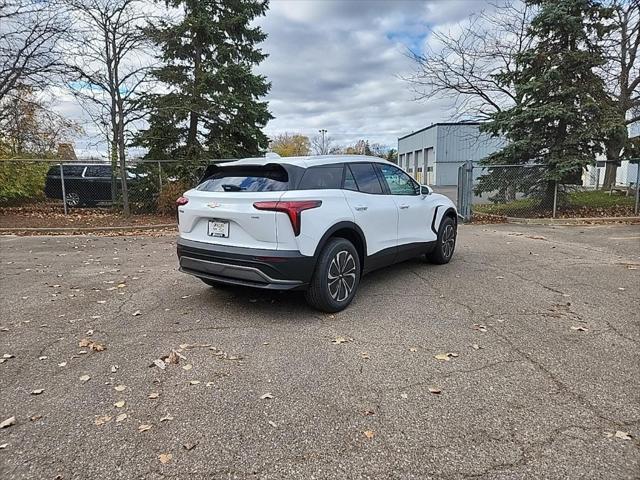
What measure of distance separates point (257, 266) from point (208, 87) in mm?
11884

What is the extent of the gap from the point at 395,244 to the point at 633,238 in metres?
7.06

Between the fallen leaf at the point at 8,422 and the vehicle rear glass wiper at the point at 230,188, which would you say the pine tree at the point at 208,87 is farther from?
Answer: the fallen leaf at the point at 8,422

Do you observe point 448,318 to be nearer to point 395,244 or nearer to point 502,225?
point 395,244

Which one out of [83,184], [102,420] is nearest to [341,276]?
[102,420]

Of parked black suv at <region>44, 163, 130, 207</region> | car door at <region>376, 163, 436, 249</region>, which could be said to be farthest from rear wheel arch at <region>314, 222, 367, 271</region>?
parked black suv at <region>44, 163, 130, 207</region>

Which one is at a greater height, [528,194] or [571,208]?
[528,194]

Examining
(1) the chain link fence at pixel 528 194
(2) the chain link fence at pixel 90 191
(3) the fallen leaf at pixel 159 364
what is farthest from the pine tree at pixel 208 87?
(3) the fallen leaf at pixel 159 364

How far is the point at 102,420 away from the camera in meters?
2.65

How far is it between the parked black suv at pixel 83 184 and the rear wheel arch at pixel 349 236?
1266cm

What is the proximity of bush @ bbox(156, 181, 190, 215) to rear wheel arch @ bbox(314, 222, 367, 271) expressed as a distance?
9.42 metres

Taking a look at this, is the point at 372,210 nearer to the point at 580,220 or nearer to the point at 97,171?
the point at 580,220

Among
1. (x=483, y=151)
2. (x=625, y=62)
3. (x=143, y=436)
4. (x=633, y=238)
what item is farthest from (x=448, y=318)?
(x=483, y=151)

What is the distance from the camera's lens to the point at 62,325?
4297 millimetres

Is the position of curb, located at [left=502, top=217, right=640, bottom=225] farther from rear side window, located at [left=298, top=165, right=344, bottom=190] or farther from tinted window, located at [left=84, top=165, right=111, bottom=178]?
tinted window, located at [left=84, top=165, right=111, bottom=178]
